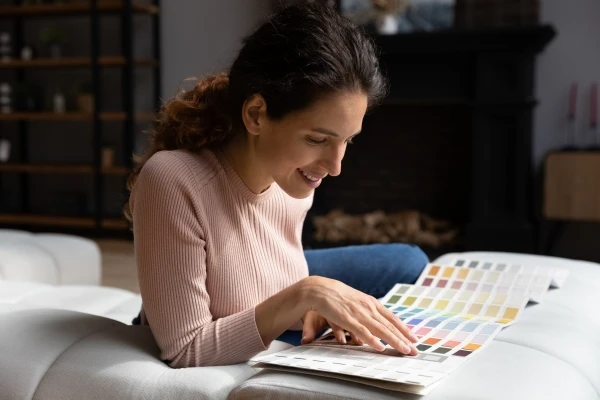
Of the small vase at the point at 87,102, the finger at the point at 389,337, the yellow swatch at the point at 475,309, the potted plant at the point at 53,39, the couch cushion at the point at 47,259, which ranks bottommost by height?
the couch cushion at the point at 47,259

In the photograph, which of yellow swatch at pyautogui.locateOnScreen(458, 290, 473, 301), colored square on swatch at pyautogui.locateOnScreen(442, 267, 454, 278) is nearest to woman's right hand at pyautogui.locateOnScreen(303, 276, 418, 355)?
yellow swatch at pyautogui.locateOnScreen(458, 290, 473, 301)

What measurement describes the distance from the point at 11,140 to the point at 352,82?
5.33 m

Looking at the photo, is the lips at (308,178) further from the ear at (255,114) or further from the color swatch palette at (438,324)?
the color swatch palette at (438,324)

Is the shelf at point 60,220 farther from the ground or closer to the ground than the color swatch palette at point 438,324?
closer to the ground

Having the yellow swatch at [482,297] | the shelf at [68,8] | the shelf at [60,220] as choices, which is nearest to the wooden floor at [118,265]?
the shelf at [60,220]

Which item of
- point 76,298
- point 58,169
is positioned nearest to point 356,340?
point 76,298

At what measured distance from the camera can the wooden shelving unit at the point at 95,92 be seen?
5.39 metres

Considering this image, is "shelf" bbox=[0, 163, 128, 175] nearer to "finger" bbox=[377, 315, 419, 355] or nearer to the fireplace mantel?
the fireplace mantel

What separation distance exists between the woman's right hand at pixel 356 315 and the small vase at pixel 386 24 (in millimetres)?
3572

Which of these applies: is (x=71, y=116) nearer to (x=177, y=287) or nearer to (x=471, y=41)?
(x=471, y=41)

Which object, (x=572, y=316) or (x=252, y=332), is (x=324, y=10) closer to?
(x=252, y=332)

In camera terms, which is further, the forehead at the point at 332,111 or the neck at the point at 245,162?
the neck at the point at 245,162

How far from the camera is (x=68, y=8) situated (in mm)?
5512

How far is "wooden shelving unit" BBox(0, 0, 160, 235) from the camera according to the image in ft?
17.7
